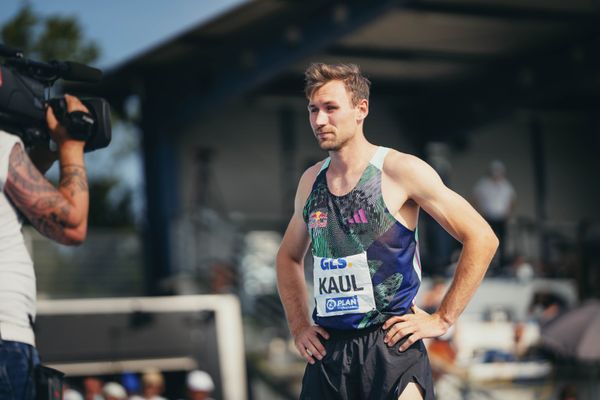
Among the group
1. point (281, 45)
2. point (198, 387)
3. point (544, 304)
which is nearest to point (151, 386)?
point (198, 387)

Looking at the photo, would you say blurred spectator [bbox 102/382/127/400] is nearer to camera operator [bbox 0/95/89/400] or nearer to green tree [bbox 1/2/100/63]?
camera operator [bbox 0/95/89/400]

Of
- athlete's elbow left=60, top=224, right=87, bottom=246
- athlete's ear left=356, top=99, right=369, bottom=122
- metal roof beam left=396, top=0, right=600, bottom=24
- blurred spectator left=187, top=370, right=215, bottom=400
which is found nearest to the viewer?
athlete's elbow left=60, top=224, right=87, bottom=246

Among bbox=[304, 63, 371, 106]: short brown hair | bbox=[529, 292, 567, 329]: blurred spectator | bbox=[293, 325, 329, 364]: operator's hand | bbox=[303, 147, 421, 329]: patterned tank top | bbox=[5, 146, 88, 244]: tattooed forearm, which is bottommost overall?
bbox=[529, 292, 567, 329]: blurred spectator

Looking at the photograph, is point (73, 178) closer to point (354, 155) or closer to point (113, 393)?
point (354, 155)

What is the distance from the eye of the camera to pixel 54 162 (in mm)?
4812

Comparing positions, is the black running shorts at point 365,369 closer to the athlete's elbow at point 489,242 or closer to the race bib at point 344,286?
the race bib at point 344,286

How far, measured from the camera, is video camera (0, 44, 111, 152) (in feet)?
14.1

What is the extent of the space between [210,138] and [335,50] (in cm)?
478

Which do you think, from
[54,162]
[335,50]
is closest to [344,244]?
[54,162]

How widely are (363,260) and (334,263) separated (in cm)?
14

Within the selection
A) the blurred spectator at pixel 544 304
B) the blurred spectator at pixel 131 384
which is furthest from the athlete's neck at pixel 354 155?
the blurred spectator at pixel 544 304

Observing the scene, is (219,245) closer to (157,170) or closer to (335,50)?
(157,170)

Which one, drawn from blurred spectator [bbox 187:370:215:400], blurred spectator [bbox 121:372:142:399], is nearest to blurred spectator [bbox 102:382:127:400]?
blurred spectator [bbox 121:372:142:399]

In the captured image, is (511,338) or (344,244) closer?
(344,244)
